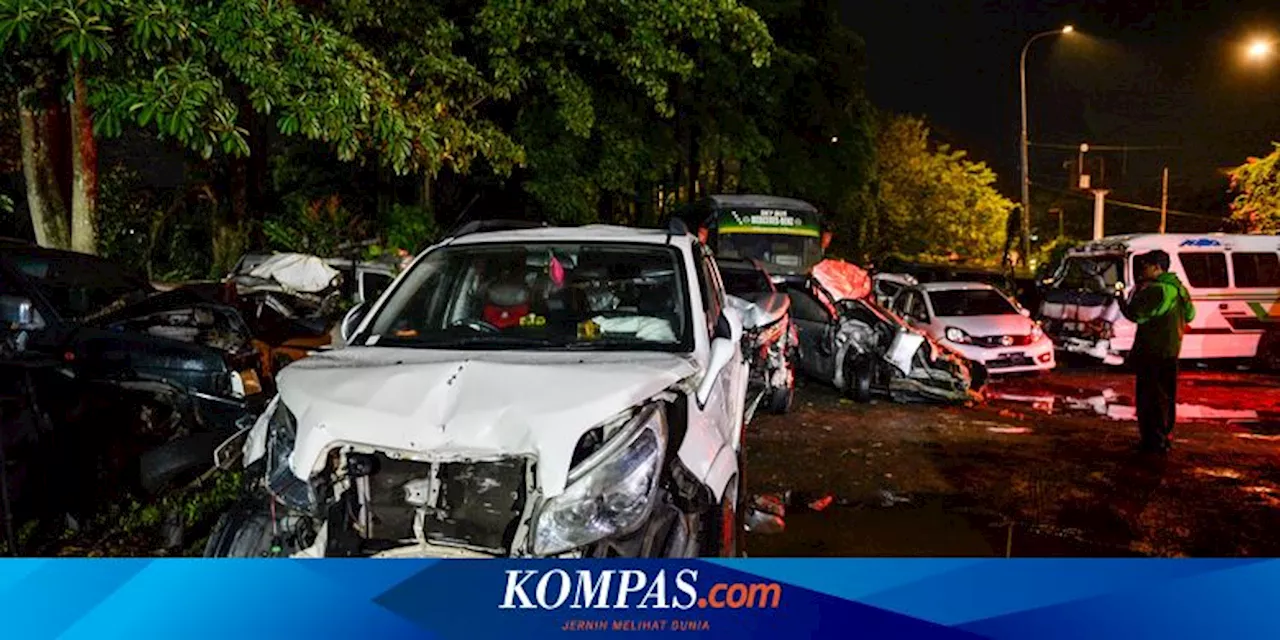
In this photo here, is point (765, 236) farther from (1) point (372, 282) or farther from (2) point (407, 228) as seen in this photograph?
(1) point (372, 282)

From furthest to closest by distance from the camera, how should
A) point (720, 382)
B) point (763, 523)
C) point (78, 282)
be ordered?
1. point (78, 282)
2. point (763, 523)
3. point (720, 382)

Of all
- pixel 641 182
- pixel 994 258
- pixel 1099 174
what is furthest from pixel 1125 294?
pixel 994 258

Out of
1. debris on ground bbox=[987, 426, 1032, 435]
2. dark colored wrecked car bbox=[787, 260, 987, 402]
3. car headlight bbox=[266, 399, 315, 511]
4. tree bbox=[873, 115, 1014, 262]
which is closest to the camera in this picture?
car headlight bbox=[266, 399, 315, 511]

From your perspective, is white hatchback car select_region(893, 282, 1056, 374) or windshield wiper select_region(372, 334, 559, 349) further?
white hatchback car select_region(893, 282, 1056, 374)

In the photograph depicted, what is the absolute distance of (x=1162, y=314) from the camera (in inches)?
300

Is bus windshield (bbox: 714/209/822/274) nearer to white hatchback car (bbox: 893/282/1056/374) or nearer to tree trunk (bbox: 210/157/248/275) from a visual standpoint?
white hatchback car (bbox: 893/282/1056/374)

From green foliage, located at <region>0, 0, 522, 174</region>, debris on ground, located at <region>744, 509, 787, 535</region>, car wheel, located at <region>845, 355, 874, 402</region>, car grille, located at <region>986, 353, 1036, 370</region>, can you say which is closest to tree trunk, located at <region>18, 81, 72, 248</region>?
green foliage, located at <region>0, 0, 522, 174</region>

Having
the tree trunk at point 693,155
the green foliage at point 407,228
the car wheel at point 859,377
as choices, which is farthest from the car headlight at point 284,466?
the tree trunk at point 693,155

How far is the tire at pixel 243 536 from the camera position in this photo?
11.4 feet

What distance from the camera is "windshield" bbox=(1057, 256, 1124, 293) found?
13.9m

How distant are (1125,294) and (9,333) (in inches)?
530

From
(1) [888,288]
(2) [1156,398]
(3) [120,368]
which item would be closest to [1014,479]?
(2) [1156,398]

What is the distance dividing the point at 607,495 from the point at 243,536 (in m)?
1.48

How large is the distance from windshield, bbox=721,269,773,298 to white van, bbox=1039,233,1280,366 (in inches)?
241
